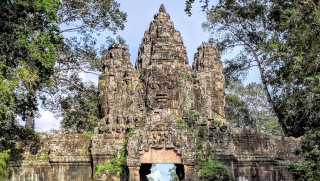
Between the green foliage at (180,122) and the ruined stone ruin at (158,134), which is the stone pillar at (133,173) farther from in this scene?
the green foliage at (180,122)

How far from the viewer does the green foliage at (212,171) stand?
39.4 feet

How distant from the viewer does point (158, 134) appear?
1202 cm

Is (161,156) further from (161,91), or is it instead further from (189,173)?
(161,91)

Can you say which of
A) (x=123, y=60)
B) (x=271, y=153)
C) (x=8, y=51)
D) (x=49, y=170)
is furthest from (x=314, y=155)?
(x=8, y=51)

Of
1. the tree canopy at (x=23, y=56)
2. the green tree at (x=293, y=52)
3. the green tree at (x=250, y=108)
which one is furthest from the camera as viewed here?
the green tree at (x=250, y=108)

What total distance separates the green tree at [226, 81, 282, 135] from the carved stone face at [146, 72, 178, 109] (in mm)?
16725

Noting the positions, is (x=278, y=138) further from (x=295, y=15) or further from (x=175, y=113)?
(x=295, y=15)

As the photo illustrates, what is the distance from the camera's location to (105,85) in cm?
1460

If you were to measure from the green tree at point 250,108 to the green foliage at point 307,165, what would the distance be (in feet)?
53.5

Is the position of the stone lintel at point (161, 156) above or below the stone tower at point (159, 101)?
below

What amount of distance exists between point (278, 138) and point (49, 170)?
23.5 feet

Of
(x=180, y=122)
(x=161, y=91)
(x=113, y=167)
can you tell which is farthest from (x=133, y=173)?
(x=161, y=91)

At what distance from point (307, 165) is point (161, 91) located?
4.73 meters

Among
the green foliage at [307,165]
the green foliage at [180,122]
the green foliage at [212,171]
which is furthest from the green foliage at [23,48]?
the green foliage at [307,165]
